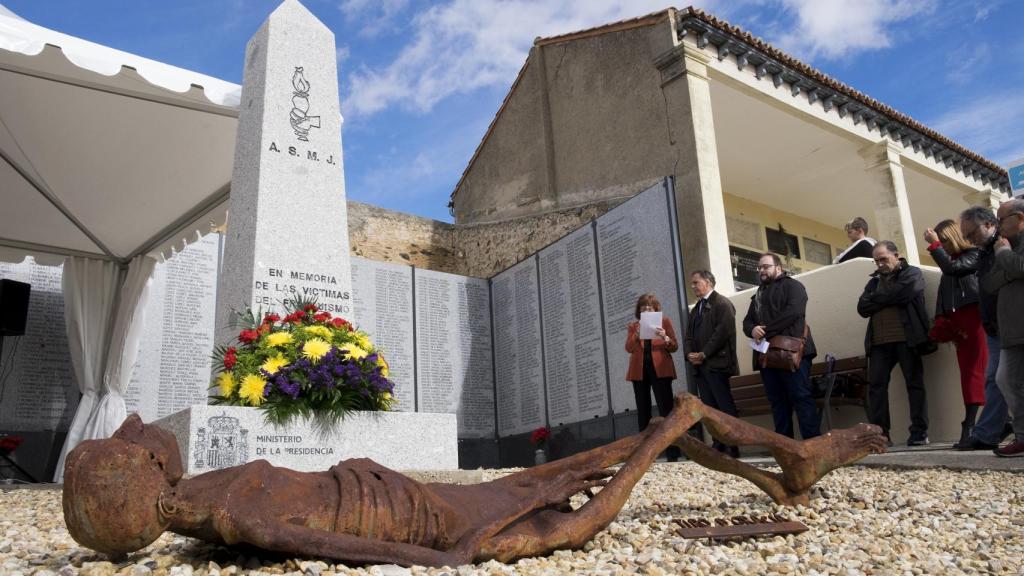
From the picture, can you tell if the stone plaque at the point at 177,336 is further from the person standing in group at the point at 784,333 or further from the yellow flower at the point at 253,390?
the person standing in group at the point at 784,333

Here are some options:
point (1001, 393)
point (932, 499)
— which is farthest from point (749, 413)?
point (932, 499)

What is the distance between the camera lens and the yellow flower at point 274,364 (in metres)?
4.69

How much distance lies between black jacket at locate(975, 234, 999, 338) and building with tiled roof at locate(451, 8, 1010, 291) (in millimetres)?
5395

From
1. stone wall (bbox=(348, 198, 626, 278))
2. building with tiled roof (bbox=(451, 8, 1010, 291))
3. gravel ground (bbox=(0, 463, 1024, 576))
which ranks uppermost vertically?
building with tiled roof (bbox=(451, 8, 1010, 291))

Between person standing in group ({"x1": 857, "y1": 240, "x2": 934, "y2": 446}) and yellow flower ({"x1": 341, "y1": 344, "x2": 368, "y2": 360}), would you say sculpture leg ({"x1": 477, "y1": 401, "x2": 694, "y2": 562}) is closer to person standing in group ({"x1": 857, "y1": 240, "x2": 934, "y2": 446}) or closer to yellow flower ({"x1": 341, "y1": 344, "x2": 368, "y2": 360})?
yellow flower ({"x1": 341, "y1": 344, "x2": 368, "y2": 360})

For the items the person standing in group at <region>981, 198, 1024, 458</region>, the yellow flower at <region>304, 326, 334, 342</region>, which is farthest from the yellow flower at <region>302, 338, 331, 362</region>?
the person standing in group at <region>981, 198, 1024, 458</region>

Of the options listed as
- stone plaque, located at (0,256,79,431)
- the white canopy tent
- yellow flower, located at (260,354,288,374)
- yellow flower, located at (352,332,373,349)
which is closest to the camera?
yellow flower, located at (260,354,288,374)

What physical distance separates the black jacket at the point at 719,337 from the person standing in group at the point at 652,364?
337 mm

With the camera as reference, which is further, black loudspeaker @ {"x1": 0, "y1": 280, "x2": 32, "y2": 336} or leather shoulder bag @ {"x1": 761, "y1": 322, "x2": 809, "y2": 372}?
black loudspeaker @ {"x1": 0, "y1": 280, "x2": 32, "y2": 336}

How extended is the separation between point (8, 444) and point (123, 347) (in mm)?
1335

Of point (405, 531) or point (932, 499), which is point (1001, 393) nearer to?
point (932, 499)

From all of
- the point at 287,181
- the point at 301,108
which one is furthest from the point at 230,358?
the point at 301,108

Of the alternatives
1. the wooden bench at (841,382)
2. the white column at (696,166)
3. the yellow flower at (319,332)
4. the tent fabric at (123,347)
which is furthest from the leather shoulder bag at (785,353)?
the tent fabric at (123,347)

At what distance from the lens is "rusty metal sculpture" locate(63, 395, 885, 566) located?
68.0 inches
